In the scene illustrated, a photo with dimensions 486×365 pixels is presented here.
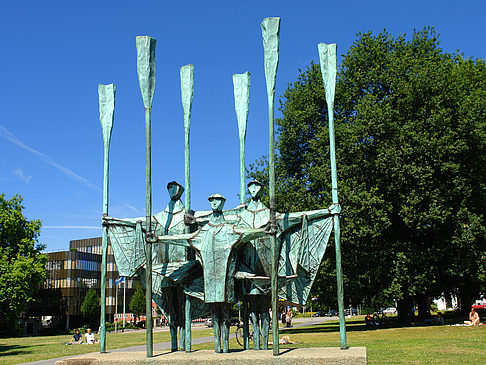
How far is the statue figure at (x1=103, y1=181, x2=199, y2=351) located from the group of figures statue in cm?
2

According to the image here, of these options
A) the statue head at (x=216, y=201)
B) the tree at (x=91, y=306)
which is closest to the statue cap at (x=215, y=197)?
the statue head at (x=216, y=201)

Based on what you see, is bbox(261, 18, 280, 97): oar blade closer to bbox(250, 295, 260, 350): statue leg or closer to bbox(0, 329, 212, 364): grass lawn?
bbox(250, 295, 260, 350): statue leg

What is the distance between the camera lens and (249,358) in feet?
25.0

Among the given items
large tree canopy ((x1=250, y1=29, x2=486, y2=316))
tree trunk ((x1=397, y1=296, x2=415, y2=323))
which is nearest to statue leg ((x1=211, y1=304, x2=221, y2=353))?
large tree canopy ((x1=250, y1=29, x2=486, y2=316))

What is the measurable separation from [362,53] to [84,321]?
46.0 metres

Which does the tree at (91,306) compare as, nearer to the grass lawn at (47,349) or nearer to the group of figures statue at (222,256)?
the grass lawn at (47,349)

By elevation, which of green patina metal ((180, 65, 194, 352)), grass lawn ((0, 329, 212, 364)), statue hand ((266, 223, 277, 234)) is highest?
green patina metal ((180, 65, 194, 352))

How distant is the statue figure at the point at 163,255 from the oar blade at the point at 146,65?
71.3 inches

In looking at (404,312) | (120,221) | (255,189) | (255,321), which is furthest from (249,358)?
(404,312)

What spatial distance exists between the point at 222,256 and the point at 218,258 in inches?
3.3

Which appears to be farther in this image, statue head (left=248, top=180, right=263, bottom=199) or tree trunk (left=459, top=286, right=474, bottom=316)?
tree trunk (left=459, top=286, right=474, bottom=316)

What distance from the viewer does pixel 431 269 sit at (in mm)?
22344

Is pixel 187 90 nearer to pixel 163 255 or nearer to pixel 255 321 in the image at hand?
pixel 163 255

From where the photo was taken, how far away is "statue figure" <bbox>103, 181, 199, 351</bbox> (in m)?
9.25
